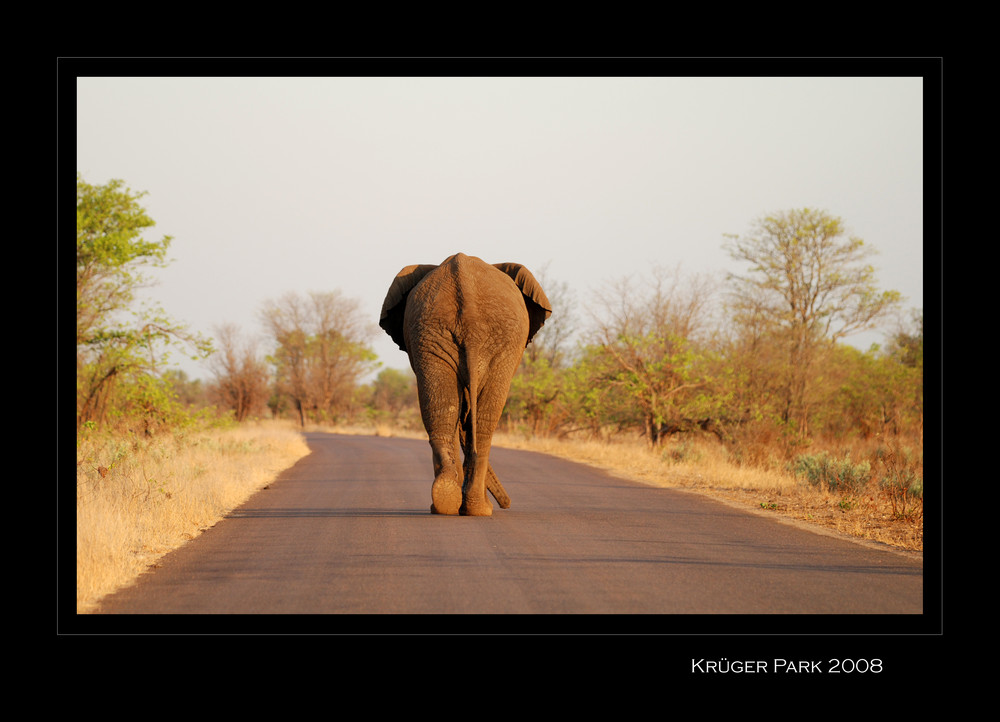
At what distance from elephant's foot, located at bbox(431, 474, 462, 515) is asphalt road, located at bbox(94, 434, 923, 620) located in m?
0.23

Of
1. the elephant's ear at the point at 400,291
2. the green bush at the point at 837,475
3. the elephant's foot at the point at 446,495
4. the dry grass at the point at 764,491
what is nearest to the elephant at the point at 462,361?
the elephant's foot at the point at 446,495

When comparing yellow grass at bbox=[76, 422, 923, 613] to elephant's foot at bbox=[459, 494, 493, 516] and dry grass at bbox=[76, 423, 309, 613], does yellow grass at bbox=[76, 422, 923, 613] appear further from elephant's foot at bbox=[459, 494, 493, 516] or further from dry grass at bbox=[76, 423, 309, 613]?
elephant's foot at bbox=[459, 494, 493, 516]

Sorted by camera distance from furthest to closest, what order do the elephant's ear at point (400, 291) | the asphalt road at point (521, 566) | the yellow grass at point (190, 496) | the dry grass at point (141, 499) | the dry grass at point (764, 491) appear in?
1. the elephant's ear at point (400, 291)
2. the dry grass at point (764, 491)
3. the yellow grass at point (190, 496)
4. the dry grass at point (141, 499)
5. the asphalt road at point (521, 566)

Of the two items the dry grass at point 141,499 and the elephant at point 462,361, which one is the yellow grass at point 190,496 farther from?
the elephant at point 462,361

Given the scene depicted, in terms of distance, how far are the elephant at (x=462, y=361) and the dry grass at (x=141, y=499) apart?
8.81ft

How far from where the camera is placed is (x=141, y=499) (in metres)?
10.2

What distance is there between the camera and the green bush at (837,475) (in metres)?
13.6

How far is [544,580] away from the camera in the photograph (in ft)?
22.0


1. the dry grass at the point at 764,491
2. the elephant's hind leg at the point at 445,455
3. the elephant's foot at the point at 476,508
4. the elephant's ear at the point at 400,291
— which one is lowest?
the dry grass at the point at 764,491

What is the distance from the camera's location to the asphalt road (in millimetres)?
5941

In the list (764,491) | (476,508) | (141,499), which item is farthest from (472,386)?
(764,491)

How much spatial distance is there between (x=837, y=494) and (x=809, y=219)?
22.4 meters

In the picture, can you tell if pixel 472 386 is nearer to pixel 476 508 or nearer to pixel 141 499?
pixel 476 508
